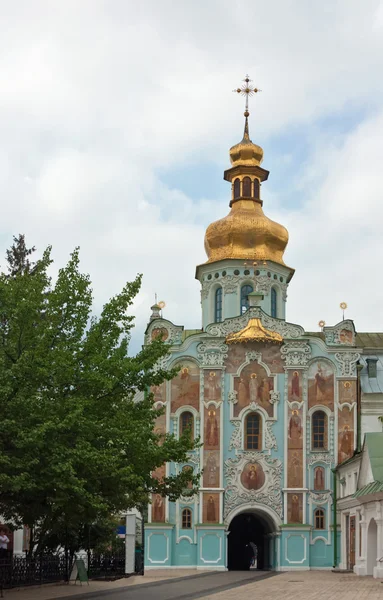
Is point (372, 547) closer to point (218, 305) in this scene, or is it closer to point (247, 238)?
point (218, 305)

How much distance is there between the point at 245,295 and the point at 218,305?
1.73 meters

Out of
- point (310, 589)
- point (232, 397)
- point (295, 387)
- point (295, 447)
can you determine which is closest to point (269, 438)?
point (295, 447)

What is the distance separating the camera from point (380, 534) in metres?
37.4

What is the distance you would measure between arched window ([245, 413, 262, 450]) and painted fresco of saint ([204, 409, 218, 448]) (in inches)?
64.9

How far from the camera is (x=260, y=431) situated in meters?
48.0

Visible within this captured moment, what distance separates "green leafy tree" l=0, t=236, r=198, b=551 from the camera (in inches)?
955

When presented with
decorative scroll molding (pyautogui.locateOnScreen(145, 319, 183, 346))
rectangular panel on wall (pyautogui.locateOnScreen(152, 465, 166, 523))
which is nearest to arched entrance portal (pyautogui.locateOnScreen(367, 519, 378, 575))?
rectangular panel on wall (pyautogui.locateOnScreen(152, 465, 166, 523))

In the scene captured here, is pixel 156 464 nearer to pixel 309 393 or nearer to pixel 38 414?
pixel 38 414

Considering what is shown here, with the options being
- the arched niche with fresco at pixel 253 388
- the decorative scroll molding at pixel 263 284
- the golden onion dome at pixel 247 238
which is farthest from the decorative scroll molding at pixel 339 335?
the golden onion dome at pixel 247 238

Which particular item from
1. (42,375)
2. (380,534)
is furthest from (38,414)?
(380,534)

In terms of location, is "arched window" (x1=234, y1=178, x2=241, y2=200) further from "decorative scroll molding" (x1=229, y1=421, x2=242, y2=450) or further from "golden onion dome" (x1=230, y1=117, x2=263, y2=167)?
"decorative scroll molding" (x1=229, y1=421, x2=242, y2=450)

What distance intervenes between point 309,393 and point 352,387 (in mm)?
2208

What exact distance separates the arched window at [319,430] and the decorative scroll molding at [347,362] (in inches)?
92.9

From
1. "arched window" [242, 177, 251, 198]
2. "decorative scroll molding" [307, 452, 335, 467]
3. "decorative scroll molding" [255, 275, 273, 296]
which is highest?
"arched window" [242, 177, 251, 198]
